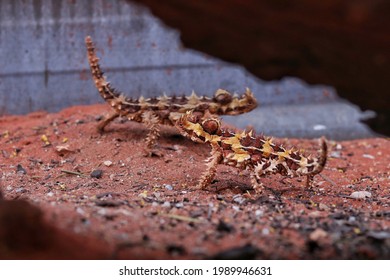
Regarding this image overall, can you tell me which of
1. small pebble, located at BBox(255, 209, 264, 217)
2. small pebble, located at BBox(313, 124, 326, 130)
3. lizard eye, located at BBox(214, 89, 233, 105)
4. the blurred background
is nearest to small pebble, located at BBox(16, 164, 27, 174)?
lizard eye, located at BBox(214, 89, 233, 105)

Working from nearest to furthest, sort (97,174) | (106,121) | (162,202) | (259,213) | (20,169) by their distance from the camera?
(259,213) → (162,202) → (97,174) → (20,169) → (106,121)

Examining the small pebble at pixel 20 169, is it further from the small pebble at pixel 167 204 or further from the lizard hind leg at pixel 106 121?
the small pebble at pixel 167 204

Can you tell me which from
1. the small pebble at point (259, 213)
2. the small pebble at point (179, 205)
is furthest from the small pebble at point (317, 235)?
the small pebble at point (179, 205)

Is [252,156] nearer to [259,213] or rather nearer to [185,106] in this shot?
[259,213]

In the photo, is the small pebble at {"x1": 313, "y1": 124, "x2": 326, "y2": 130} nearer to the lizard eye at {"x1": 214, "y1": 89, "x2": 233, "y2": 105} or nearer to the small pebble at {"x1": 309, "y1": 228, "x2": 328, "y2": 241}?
the lizard eye at {"x1": 214, "y1": 89, "x2": 233, "y2": 105}

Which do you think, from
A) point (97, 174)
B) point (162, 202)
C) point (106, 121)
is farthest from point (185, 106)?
point (162, 202)

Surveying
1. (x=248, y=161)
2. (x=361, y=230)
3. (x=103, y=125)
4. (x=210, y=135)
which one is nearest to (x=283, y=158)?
(x=248, y=161)
